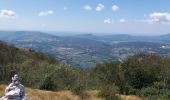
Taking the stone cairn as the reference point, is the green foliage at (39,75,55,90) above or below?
below

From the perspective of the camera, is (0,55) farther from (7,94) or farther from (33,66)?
(7,94)

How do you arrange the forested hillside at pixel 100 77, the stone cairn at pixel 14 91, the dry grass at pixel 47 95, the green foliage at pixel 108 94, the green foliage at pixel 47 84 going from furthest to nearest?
1. the forested hillside at pixel 100 77
2. the green foliage at pixel 47 84
3. the green foliage at pixel 108 94
4. the dry grass at pixel 47 95
5. the stone cairn at pixel 14 91

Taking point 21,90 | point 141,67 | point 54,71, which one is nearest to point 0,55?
point 54,71

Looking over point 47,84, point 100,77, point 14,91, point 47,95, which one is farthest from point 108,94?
point 14,91

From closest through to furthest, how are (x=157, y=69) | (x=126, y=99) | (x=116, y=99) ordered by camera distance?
1. (x=116, y=99)
2. (x=126, y=99)
3. (x=157, y=69)

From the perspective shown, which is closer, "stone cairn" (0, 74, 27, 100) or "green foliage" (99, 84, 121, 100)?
"stone cairn" (0, 74, 27, 100)

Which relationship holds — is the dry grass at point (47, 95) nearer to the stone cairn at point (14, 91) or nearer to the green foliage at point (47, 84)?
the green foliage at point (47, 84)

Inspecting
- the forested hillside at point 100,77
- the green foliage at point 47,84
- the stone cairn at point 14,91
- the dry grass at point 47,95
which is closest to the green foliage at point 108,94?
the forested hillside at point 100,77

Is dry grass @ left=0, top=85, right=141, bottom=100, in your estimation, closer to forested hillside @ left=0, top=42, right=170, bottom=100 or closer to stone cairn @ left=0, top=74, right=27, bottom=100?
forested hillside @ left=0, top=42, right=170, bottom=100

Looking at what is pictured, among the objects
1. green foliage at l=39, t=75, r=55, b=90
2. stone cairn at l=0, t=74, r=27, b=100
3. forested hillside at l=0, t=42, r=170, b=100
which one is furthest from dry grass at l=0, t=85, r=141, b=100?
stone cairn at l=0, t=74, r=27, b=100

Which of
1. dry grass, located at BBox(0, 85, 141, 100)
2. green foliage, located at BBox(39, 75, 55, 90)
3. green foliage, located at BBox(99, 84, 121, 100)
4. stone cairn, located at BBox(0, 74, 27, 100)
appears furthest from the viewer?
green foliage, located at BBox(39, 75, 55, 90)

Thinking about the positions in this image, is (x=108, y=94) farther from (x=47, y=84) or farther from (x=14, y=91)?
(x=14, y=91)
